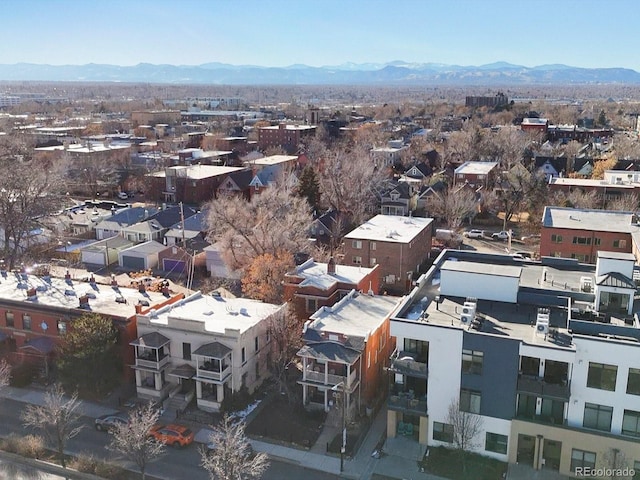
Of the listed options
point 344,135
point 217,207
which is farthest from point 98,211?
point 344,135

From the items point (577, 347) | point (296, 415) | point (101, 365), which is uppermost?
point (577, 347)

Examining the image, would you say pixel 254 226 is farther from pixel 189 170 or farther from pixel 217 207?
pixel 189 170

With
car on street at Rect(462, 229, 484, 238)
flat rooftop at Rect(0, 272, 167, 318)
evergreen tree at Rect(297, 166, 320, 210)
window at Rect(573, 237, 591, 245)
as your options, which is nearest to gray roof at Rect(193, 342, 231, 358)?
flat rooftop at Rect(0, 272, 167, 318)

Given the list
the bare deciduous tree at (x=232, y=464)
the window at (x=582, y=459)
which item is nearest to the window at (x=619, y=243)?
the window at (x=582, y=459)

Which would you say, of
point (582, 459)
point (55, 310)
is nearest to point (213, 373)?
point (55, 310)

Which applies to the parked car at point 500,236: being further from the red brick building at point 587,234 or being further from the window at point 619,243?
the window at point 619,243

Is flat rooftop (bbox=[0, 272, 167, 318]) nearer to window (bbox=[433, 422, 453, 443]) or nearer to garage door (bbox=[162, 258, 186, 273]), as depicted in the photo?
garage door (bbox=[162, 258, 186, 273])
